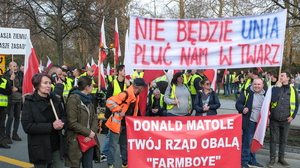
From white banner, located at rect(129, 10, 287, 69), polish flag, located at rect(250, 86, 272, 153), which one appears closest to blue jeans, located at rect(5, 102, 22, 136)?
white banner, located at rect(129, 10, 287, 69)

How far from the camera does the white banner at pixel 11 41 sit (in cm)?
659

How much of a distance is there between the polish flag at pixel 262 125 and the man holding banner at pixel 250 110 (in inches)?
9.8

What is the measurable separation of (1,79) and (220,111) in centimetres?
865

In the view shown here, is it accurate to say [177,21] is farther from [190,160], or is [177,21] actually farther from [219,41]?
[190,160]

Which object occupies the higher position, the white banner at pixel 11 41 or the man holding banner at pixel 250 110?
the white banner at pixel 11 41

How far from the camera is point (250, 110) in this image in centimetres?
523

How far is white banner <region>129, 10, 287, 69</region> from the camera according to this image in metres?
4.32

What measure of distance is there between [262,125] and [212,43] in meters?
1.67

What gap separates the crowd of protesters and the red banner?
572mm

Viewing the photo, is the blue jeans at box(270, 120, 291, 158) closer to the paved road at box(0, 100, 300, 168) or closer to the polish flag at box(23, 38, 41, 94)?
the paved road at box(0, 100, 300, 168)

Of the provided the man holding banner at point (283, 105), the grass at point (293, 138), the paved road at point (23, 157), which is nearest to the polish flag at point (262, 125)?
the man holding banner at point (283, 105)

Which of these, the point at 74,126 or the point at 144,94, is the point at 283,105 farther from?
the point at 74,126

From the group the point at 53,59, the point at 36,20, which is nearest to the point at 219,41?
the point at 36,20

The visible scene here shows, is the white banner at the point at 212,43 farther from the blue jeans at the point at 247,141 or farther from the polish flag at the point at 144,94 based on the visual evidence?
the blue jeans at the point at 247,141
